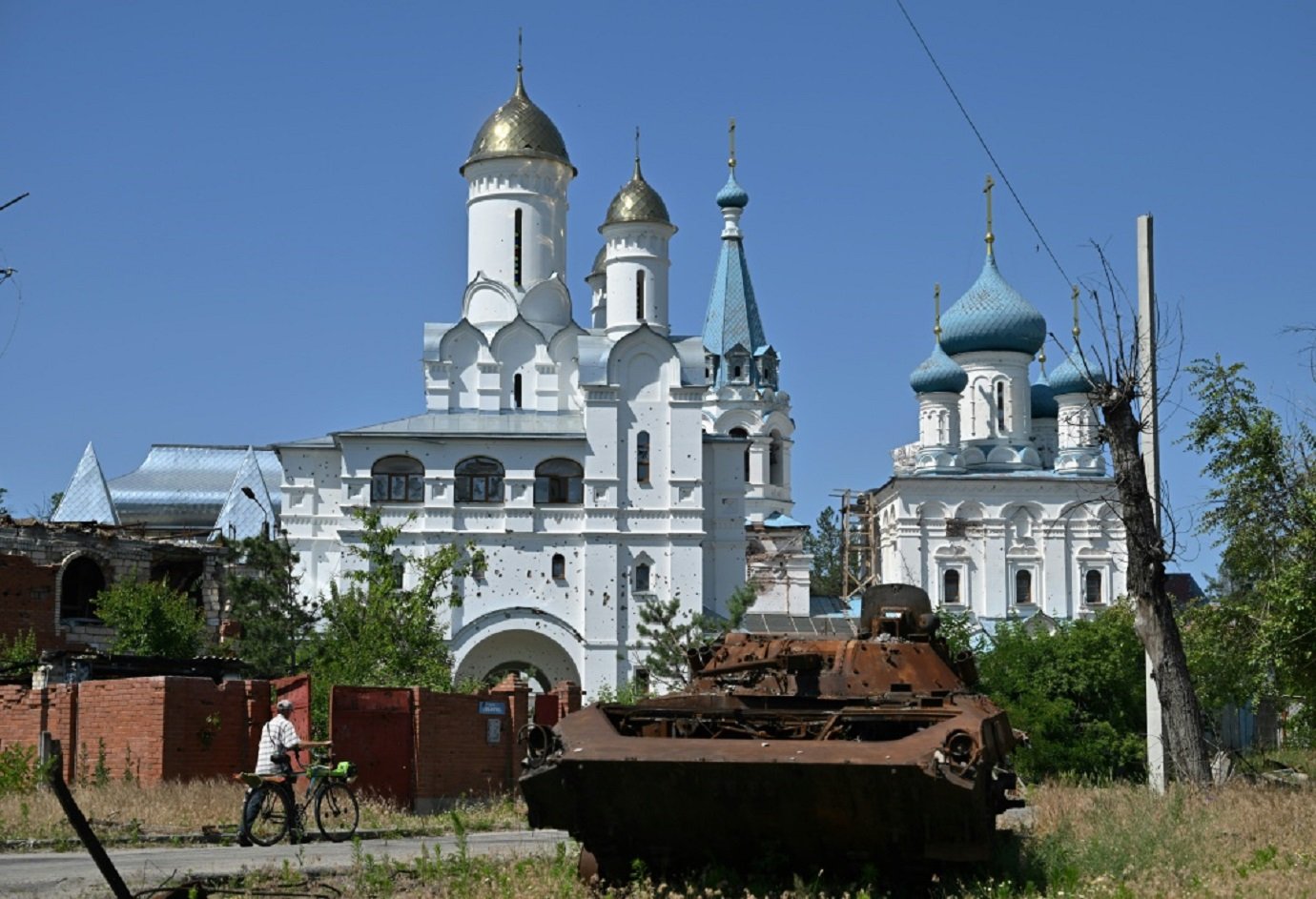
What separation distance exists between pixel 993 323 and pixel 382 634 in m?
35.0

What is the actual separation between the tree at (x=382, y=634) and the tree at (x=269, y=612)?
480mm

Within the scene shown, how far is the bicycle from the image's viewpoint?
47.8 feet

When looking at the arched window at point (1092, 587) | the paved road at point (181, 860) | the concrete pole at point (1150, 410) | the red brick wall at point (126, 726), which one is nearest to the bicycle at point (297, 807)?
the paved road at point (181, 860)

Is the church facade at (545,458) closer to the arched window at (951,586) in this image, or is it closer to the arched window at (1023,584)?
the arched window at (951,586)

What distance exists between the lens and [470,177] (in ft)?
175

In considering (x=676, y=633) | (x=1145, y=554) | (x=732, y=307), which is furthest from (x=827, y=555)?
(x=1145, y=554)

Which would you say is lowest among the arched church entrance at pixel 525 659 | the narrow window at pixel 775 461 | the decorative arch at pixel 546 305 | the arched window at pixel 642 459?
the arched church entrance at pixel 525 659

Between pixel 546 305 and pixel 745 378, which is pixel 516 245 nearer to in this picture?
pixel 546 305

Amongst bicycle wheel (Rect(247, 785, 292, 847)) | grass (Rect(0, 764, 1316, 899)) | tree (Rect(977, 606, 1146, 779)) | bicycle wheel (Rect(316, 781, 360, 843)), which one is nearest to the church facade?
tree (Rect(977, 606, 1146, 779))

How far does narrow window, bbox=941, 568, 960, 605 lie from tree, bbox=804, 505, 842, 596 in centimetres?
2174

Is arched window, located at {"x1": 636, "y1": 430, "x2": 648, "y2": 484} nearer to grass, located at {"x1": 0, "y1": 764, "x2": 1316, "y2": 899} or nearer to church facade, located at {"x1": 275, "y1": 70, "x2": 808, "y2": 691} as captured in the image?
church facade, located at {"x1": 275, "y1": 70, "x2": 808, "y2": 691}

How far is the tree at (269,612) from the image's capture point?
116 ft

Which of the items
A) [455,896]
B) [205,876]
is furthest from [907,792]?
[205,876]

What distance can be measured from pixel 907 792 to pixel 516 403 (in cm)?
4216
